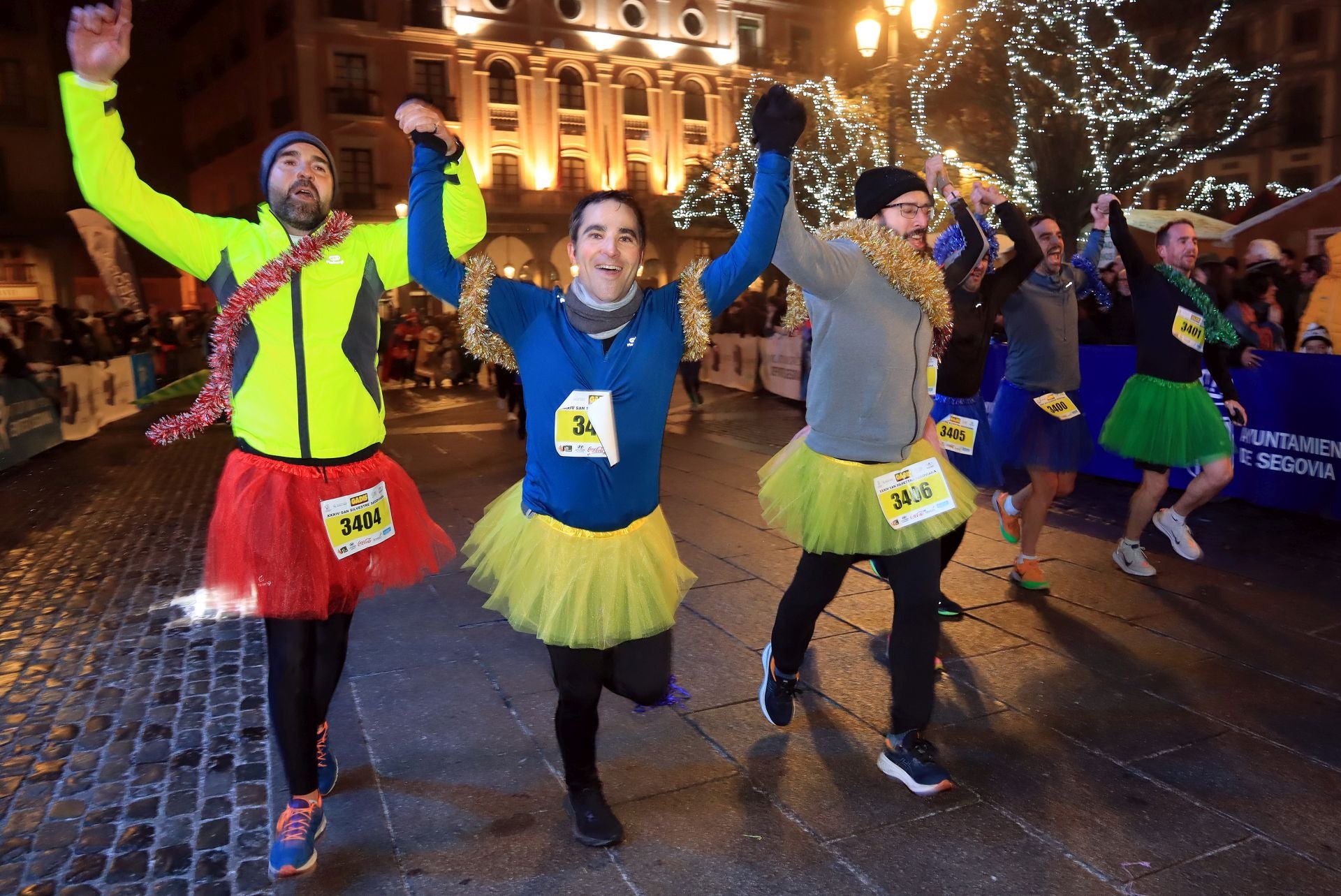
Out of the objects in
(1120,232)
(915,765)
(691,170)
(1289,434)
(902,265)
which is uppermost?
(691,170)

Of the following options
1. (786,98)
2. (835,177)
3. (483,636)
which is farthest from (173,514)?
(835,177)

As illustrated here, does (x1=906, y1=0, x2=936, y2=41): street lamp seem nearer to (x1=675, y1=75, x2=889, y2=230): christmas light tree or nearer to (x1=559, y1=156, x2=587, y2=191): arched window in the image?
(x1=675, y1=75, x2=889, y2=230): christmas light tree

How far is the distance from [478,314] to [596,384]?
39 cm

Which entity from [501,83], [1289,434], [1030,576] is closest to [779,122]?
[1030,576]

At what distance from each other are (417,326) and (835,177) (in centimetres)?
1337

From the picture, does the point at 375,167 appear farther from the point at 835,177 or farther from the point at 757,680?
the point at 757,680

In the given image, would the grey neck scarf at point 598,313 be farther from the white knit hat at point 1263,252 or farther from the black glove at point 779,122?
the white knit hat at point 1263,252

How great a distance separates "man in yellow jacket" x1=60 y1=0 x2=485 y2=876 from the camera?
2908 mm

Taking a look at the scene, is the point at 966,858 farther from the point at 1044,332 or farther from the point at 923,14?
the point at 923,14

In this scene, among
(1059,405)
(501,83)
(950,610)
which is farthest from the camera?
(501,83)

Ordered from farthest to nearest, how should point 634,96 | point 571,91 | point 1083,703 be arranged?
point 634,96 → point 571,91 → point 1083,703

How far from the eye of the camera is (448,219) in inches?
117

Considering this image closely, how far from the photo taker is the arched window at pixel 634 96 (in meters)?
44.4

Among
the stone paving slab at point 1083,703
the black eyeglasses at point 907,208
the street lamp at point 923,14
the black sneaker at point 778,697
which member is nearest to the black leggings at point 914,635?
the black sneaker at point 778,697
